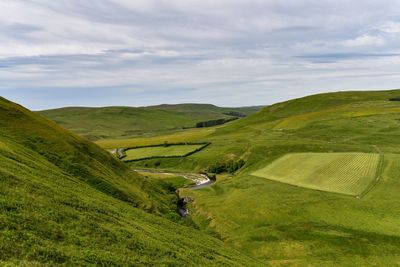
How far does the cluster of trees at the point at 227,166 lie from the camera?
159250mm

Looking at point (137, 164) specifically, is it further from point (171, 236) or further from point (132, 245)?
point (132, 245)

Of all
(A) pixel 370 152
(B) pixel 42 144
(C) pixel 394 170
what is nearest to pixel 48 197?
(B) pixel 42 144

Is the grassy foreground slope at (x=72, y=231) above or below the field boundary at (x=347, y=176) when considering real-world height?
above

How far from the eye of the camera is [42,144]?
80875 mm

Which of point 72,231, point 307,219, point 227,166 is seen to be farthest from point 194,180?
point 72,231

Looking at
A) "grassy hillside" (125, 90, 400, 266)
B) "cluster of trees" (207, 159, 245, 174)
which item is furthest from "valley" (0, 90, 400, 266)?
"cluster of trees" (207, 159, 245, 174)

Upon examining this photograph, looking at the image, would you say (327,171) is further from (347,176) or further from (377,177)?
(377,177)

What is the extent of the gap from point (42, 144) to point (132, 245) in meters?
53.6

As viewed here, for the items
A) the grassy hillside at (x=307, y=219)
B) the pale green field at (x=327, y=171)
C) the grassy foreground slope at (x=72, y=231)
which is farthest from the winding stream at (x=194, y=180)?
the grassy foreground slope at (x=72, y=231)

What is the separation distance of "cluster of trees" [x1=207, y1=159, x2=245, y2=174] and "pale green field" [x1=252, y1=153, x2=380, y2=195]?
769 inches

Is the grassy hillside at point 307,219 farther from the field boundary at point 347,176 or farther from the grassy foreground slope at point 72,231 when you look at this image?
the grassy foreground slope at point 72,231

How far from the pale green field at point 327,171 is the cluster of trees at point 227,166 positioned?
19531mm

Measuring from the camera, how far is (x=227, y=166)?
533 ft

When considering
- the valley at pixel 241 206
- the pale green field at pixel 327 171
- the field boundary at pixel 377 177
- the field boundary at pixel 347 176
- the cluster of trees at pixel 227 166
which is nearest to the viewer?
the valley at pixel 241 206
